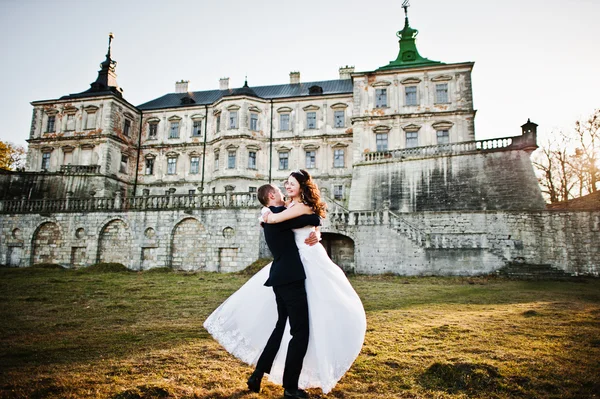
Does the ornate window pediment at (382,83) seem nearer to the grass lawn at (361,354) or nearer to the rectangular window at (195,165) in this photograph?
the rectangular window at (195,165)

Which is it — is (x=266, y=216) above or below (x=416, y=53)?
below

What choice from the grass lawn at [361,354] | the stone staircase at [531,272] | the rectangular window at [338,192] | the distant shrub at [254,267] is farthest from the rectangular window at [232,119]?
the grass lawn at [361,354]

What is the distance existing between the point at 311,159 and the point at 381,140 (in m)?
7.40

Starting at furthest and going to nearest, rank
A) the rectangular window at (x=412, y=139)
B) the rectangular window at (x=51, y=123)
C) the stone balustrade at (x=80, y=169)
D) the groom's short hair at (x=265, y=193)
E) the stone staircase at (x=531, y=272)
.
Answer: the rectangular window at (x=51, y=123), the stone balustrade at (x=80, y=169), the rectangular window at (x=412, y=139), the stone staircase at (x=531, y=272), the groom's short hair at (x=265, y=193)

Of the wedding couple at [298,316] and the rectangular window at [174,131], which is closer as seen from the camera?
the wedding couple at [298,316]

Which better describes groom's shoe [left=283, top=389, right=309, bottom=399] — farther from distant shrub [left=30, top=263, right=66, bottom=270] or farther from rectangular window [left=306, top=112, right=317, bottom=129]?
rectangular window [left=306, top=112, right=317, bottom=129]

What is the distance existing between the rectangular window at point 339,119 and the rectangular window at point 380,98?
161 inches

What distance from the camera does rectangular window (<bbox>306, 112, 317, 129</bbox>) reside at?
3581 cm

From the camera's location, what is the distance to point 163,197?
21641 millimetres

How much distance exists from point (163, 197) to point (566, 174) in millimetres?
35546

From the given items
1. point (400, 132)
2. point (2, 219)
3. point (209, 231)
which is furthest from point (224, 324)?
point (400, 132)

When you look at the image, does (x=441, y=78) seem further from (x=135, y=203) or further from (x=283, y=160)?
(x=135, y=203)

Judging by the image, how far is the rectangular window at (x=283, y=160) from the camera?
3572 cm

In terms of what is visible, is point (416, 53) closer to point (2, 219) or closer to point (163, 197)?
point (163, 197)
